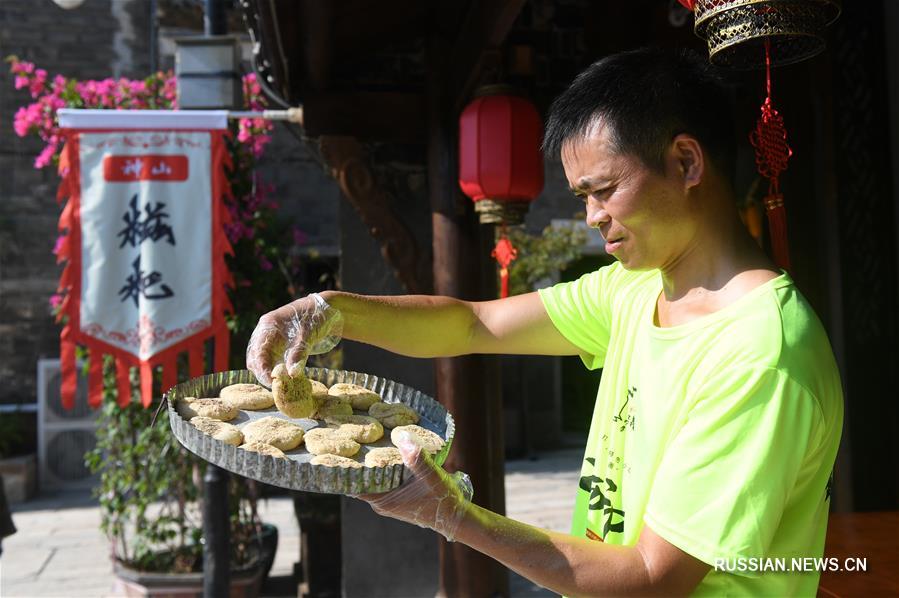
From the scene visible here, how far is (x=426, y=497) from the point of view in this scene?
4.14ft

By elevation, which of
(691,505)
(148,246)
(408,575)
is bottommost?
(408,575)

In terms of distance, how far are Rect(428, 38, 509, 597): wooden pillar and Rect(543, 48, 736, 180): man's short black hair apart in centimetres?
237

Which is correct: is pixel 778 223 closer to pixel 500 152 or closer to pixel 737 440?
pixel 737 440

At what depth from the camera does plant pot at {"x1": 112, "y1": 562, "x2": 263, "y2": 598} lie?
16.0ft

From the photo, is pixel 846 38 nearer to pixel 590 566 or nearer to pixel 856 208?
pixel 856 208

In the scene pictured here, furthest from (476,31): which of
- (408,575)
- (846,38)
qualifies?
(408,575)

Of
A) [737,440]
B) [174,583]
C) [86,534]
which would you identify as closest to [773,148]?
[737,440]

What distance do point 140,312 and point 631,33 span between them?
9.63 ft

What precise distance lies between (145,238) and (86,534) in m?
4.18

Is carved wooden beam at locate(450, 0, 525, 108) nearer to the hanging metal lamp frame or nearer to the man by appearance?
the hanging metal lamp frame

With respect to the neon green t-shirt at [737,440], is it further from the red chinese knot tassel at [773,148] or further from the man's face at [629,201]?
the red chinese knot tassel at [773,148]

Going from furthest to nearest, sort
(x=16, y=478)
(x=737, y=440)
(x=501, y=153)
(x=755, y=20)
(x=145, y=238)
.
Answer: (x=16, y=478)
(x=145, y=238)
(x=501, y=153)
(x=755, y=20)
(x=737, y=440)

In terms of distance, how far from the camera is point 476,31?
317 cm

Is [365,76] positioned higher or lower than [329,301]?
higher
